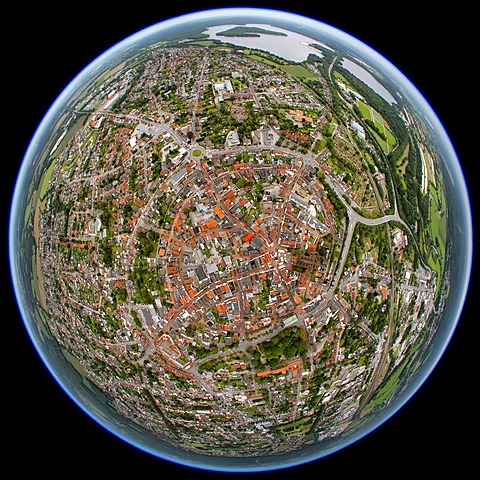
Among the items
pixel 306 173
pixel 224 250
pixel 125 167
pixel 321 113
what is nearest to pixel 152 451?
pixel 224 250

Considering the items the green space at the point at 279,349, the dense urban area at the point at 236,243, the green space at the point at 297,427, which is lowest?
the green space at the point at 297,427

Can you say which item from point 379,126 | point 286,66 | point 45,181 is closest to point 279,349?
point 379,126

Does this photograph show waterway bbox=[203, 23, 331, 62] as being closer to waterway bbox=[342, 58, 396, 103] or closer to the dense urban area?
the dense urban area

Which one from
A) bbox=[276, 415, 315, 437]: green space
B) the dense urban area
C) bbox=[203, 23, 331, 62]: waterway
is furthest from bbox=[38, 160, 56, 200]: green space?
bbox=[276, 415, 315, 437]: green space

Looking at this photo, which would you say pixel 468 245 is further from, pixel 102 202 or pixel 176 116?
pixel 102 202

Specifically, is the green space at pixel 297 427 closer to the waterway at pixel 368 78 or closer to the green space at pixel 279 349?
the green space at pixel 279 349

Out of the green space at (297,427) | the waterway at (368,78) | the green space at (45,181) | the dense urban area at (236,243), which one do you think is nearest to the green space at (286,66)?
the dense urban area at (236,243)

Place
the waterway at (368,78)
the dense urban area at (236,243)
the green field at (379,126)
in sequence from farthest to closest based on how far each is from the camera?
the waterway at (368,78) → the green field at (379,126) → the dense urban area at (236,243)

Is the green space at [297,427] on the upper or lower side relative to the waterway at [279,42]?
lower
